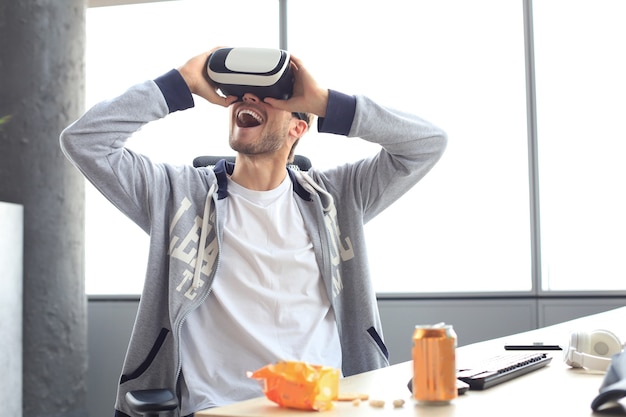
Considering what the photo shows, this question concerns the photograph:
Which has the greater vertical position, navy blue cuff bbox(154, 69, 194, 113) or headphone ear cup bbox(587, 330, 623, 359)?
navy blue cuff bbox(154, 69, 194, 113)

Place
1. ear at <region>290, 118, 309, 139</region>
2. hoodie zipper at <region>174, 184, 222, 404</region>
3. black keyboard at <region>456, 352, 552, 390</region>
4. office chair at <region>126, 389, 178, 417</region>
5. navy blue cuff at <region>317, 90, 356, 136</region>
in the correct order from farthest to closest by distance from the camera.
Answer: ear at <region>290, 118, 309, 139</region>
navy blue cuff at <region>317, 90, 356, 136</region>
hoodie zipper at <region>174, 184, 222, 404</region>
office chair at <region>126, 389, 178, 417</region>
black keyboard at <region>456, 352, 552, 390</region>

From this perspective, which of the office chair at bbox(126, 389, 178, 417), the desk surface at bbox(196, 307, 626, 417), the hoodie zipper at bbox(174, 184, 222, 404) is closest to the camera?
the desk surface at bbox(196, 307, 626, 417)

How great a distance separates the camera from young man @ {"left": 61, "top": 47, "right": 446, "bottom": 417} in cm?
196

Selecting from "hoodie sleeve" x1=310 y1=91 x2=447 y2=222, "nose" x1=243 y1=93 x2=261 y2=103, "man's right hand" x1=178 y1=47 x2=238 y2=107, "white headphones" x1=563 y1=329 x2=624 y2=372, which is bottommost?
"white headphones" x1=563 y1=329 x2=624 y2=372

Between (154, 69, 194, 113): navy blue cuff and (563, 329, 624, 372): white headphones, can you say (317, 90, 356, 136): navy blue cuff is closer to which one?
(154, 69, 194, 113): navy blue cuff

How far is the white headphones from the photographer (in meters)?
1.41

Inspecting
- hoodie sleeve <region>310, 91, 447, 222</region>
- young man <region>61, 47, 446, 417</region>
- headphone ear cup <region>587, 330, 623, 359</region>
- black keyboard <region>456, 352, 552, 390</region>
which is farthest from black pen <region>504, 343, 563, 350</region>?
hoodie sleeve <region>310, 91, 447, 222</region>

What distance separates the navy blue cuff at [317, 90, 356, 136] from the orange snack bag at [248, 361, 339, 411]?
3.34 feet

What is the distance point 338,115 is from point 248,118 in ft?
1.00

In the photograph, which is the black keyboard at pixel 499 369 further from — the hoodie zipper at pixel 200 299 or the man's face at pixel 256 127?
the man's face at pixel 256 127

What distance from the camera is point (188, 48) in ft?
13.8

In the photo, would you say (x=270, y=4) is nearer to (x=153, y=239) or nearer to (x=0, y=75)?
(x=0, y=75)

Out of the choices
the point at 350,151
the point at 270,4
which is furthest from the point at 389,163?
the point at 270,4

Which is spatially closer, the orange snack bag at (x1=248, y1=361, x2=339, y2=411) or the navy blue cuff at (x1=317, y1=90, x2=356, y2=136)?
the orange snack bag at (x1=248, y1=361, x2=339, y2=411)
